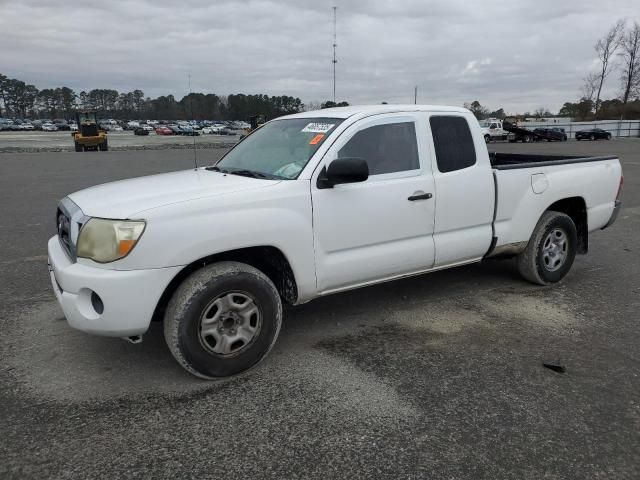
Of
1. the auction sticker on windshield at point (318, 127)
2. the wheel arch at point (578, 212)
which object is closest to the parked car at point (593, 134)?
the wheel arch at point (578, 212)

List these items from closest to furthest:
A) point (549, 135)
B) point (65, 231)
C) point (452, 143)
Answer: point (65, 231) < point (452, 143) < point (549, 135)

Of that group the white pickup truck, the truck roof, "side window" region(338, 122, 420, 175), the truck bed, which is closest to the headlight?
the white pickup truck

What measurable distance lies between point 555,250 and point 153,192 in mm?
3973

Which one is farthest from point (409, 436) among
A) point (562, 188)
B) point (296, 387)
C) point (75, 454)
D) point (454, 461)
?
point (562, 188)

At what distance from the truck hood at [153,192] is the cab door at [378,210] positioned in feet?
1.71

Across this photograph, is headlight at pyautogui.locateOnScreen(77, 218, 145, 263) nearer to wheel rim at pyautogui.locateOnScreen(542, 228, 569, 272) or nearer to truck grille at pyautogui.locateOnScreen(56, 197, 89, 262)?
truck grille at pyautogui.locateOnScreen(56, 197, 89, 262)

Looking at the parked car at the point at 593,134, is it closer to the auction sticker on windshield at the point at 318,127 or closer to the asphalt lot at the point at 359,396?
the asphalt lot at the point at 359,396

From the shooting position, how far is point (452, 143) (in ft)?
14.5

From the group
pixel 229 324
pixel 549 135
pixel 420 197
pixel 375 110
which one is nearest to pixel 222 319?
pixel 229 324

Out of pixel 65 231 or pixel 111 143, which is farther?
pixel 111 143

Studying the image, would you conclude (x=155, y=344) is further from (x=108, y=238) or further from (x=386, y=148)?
(x=386, y=148)

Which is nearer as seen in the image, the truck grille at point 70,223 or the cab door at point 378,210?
the truck grille at point 70,223

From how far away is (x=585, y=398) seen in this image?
10.4 ft

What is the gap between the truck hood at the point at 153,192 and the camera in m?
3.16
